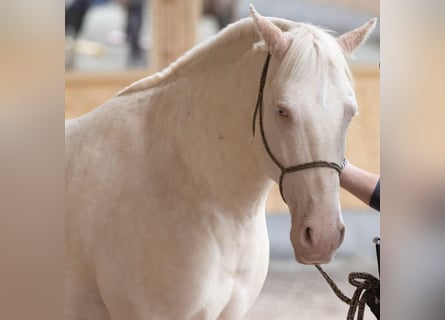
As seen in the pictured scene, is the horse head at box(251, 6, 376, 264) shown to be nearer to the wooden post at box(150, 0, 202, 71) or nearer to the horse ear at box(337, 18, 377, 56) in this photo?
the horse ear at box(337, 18, 377, 56)

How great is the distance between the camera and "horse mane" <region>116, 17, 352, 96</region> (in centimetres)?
72

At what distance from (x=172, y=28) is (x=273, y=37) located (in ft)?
5.34

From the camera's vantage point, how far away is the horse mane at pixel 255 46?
28.4 inches

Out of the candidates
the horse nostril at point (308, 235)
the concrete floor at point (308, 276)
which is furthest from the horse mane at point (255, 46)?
the concrete floor at point (308, 276)

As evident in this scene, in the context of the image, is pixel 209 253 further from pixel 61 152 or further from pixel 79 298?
pixel 61 152

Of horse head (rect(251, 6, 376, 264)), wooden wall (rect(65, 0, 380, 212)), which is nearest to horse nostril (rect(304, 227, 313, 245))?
horse head (rect(251, 6, 376, 264))

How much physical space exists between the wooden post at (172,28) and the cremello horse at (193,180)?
4.56 ft

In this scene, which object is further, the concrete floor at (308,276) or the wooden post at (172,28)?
the wooden post at (172,28)

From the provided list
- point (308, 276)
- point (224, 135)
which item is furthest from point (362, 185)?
point (308, 276)

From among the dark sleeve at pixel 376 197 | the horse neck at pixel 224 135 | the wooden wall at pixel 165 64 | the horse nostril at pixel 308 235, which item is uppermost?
the horse neck at pixel 224 135

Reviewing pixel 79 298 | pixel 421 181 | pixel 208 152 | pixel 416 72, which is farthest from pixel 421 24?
pixel 79 298

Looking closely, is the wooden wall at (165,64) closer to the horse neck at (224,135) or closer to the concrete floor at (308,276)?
the concrete floor at (308,276)

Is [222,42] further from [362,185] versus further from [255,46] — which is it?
[362,185]

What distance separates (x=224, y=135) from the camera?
2.71 ft
